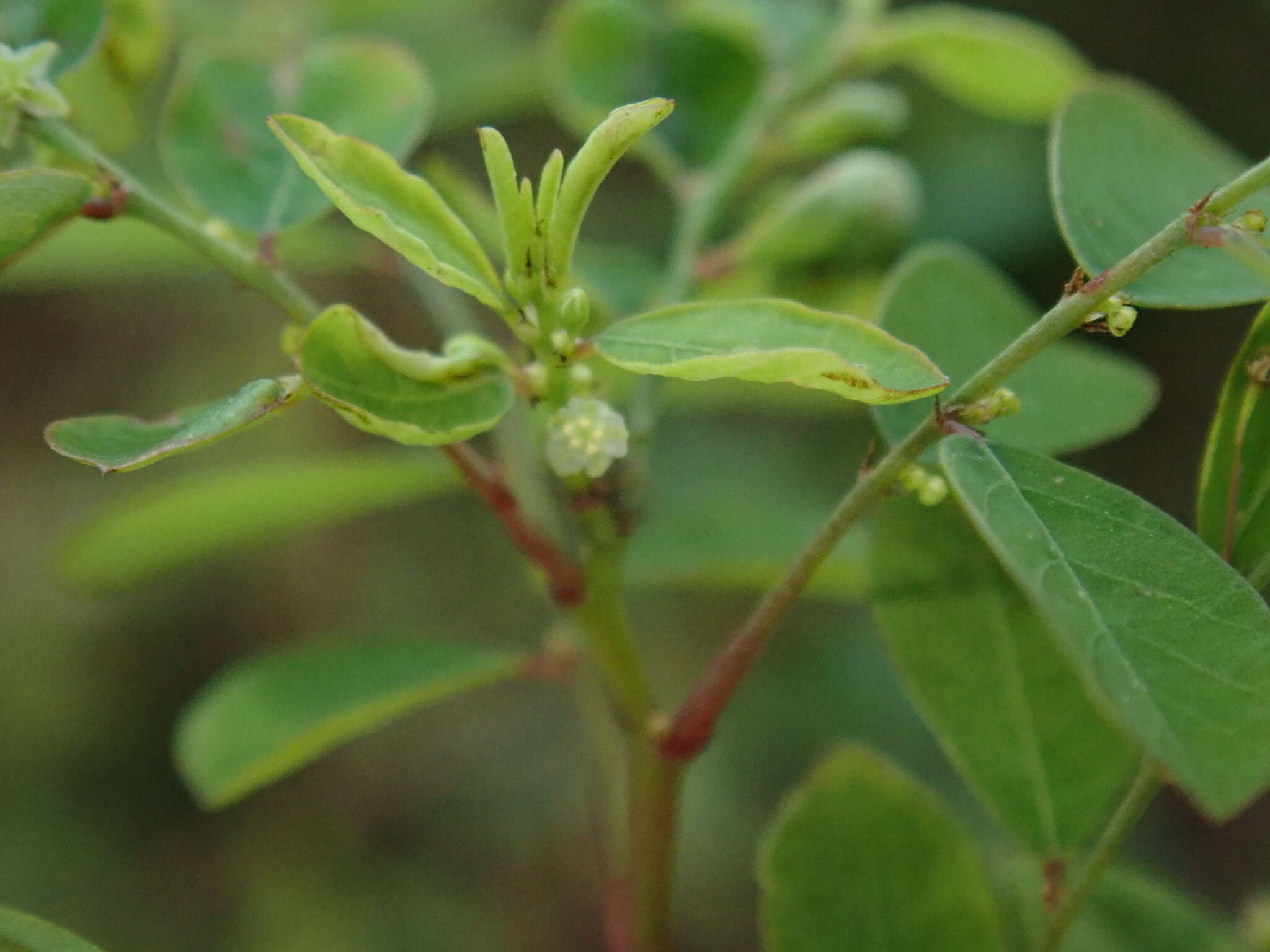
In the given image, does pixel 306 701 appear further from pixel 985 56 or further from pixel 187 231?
pixel 985 56

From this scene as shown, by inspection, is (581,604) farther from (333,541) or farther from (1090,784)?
(333,541)

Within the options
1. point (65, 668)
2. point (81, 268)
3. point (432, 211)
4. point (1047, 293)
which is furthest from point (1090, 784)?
point (65, 668)

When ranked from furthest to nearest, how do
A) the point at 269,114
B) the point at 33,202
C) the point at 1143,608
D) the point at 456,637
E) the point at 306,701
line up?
the point at 456,637 → the point at 306,701 → the point at 269,114 → the point at 33,202 → the point at 1143,608

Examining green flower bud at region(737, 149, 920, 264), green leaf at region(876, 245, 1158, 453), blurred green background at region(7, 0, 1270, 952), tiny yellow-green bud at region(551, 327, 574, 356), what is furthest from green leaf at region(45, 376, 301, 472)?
blurred green background at region(7, 0, 1270, 952)

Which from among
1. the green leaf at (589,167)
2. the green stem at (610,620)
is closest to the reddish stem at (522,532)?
the green stem at (610,620)

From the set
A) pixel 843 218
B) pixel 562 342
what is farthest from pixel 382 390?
pixel 843 218
